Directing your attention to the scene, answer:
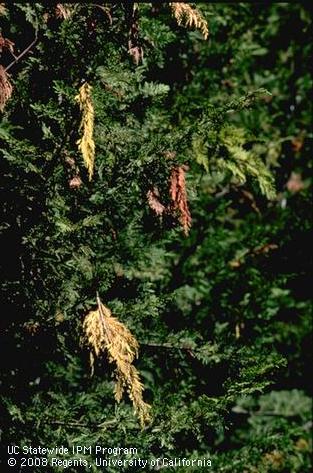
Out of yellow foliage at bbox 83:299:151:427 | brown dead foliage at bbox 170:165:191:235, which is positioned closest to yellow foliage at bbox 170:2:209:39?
brown dead foliage at bbox 170:165:191:235

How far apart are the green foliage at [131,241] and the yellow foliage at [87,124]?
0.34 ft

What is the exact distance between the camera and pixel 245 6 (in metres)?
4.66

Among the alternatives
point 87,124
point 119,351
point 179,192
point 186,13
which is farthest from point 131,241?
point 186,13

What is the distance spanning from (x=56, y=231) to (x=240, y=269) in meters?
2.30

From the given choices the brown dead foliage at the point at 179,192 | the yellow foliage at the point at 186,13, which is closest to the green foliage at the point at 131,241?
the brown dead foliage at the point at 179,192

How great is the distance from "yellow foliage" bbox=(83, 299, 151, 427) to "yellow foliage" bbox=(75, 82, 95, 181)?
78 cm

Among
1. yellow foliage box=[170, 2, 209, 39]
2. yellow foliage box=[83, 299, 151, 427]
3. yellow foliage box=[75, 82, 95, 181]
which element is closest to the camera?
yellow foliage box=[75, 82, 95, 181]

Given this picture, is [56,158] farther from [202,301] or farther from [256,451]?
[256,451]

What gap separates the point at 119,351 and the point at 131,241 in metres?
1.01

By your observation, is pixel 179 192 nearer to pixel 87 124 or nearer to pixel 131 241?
pixel 87 124

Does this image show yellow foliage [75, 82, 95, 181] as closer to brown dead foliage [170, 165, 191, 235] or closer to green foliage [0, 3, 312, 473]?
green foliage [0, 3, 312, 473]

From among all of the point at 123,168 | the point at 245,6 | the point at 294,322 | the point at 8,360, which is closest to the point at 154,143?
the point at 123,168

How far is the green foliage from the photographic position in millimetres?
2799

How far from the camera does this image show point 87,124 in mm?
2514
